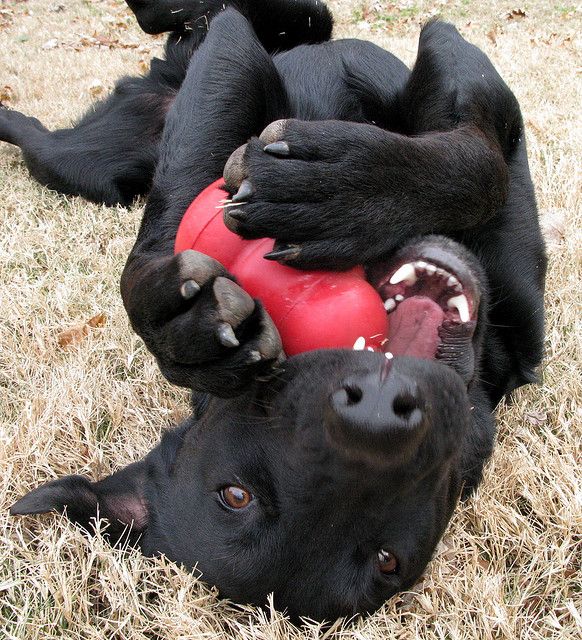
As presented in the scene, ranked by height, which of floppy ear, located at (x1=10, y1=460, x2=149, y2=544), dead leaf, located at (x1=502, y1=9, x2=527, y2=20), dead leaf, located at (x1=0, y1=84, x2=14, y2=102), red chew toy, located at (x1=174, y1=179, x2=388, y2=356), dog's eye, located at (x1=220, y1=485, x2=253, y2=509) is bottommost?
dead leaf, located at (x1=502, y1=9, x2=527, y2=20)

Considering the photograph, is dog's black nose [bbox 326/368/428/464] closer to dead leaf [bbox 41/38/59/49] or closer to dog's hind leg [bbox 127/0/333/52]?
dog's hind leg [bbox 127/0/333/52]

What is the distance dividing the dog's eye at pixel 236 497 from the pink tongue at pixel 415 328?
0.58 metres

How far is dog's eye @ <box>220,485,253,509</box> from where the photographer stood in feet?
6.02

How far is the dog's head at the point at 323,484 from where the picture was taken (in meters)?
1.55

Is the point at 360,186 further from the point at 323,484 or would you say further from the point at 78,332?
the point at 78,332

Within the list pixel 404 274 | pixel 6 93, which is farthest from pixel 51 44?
pixel 404 274

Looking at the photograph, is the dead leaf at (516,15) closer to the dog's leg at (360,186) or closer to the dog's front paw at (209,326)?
the dog's leg at (360,186)

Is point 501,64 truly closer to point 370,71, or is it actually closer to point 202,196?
point 370,71

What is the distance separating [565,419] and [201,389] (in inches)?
56.0

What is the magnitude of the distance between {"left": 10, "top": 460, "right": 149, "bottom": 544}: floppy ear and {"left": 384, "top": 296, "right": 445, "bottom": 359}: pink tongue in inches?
37.3

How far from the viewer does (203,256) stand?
71.7 inches

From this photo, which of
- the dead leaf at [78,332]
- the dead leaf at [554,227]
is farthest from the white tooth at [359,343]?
the dead leaf at [554,227]

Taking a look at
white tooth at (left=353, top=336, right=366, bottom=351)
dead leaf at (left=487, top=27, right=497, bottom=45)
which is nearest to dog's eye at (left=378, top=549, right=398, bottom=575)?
white tooth at (left=353, top=336, right=366, bottom=351)

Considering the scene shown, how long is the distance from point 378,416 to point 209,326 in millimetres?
527
